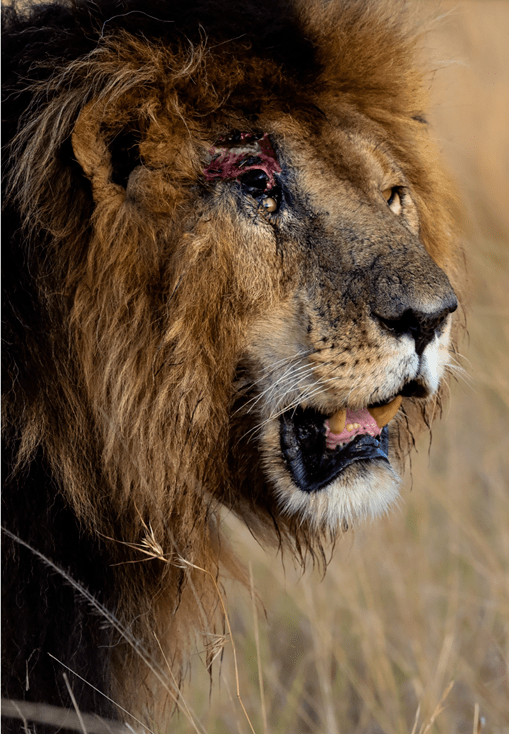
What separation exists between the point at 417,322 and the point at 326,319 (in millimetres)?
244

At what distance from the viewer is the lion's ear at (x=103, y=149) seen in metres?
2.06

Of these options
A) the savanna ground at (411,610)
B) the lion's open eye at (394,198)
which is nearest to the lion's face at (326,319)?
the lion's open eye at (394,198)

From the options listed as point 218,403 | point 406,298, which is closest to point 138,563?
point 218,403

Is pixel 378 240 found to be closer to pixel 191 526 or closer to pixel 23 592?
pixel 191 526

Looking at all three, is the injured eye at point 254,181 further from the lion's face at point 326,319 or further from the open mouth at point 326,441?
the open mouth at point 326,441

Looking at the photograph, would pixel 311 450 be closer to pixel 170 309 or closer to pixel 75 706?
pixel 170 309

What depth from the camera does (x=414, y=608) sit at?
413 cm

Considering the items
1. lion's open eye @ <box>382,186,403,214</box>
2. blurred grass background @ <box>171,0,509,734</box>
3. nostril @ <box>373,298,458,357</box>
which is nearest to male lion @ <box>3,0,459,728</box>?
nostril @ <box>373,298,458,357</box>

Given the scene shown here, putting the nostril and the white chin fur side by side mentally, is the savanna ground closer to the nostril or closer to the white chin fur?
the white chin fur

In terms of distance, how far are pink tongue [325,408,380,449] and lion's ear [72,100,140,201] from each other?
35.1 inches

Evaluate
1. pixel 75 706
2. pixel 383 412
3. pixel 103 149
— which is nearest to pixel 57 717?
pixel 75 706

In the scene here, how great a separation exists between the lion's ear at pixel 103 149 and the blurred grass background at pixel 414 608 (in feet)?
4.39

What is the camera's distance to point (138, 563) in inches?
90.6

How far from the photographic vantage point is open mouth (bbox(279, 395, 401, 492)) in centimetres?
222
